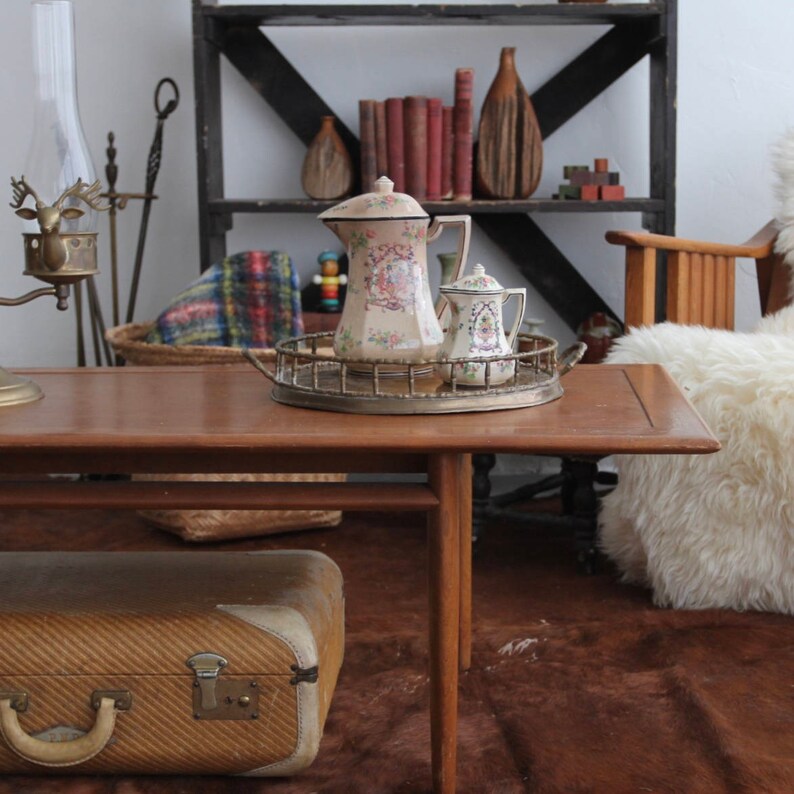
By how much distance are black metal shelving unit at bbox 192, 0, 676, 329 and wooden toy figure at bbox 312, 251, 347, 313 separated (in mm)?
182

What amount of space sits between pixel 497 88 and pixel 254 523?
1150 mm

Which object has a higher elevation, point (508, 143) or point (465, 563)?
point (508, 143)

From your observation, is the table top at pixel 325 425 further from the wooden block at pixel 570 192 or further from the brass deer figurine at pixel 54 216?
the wooden block at pixel 570 192

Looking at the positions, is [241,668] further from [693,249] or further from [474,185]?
[474,185]

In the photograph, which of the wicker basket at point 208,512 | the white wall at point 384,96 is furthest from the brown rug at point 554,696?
the white wall at point 384,96

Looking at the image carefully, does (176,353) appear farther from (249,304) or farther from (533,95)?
(533,95)

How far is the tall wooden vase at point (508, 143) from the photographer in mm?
2625

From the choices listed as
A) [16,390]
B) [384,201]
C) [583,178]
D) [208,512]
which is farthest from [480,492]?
[16,390]

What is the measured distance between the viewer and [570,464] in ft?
7.44

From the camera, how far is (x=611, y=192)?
2.61 m

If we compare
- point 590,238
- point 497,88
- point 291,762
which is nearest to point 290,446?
point 291,762

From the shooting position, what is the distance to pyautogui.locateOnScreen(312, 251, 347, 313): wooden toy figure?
2.76m

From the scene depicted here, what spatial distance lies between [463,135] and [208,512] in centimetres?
104

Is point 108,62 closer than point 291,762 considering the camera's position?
No
